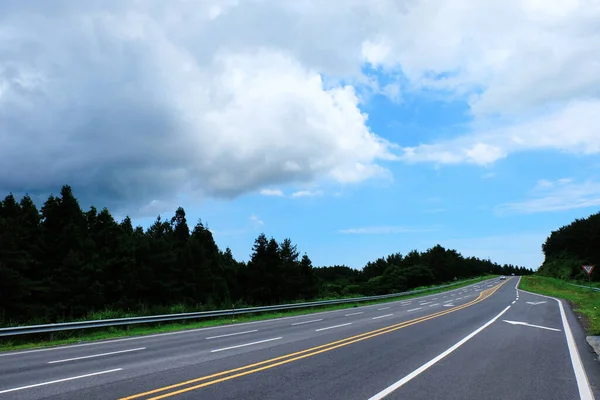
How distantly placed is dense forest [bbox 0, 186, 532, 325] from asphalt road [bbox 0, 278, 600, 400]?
11954 mm

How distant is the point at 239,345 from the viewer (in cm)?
1324

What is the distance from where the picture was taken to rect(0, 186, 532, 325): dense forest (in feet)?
138

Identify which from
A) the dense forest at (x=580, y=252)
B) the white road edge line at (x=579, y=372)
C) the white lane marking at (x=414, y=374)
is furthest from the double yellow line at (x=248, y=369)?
the dense forest at (x=580, y=252)

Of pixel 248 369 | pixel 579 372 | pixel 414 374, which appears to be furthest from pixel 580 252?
pixel 248 369

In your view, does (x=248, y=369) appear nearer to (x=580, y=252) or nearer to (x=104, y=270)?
(x=104, y=270)

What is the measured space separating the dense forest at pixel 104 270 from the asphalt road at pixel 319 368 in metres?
12.0

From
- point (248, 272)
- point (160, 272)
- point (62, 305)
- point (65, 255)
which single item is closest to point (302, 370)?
point (62, 305)

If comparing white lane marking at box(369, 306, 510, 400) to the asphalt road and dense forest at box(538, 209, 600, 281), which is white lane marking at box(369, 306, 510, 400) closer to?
the asphalt road

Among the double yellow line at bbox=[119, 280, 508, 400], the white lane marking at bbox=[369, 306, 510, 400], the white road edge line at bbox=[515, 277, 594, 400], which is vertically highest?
the double yellow line at bbox=[119, 280, 508, 400]

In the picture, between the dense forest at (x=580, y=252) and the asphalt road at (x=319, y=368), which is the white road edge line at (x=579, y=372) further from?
the dense forest at (x=580, y=252)

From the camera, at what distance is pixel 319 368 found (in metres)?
9.09

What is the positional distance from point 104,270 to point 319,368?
174 feet

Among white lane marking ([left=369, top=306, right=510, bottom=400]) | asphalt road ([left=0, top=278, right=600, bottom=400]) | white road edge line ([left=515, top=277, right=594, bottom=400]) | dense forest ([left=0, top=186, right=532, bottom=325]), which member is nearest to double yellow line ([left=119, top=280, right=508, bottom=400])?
asphalt road ([left=0, top=278, right=600, bottom=400])

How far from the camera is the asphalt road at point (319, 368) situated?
23.7ft
